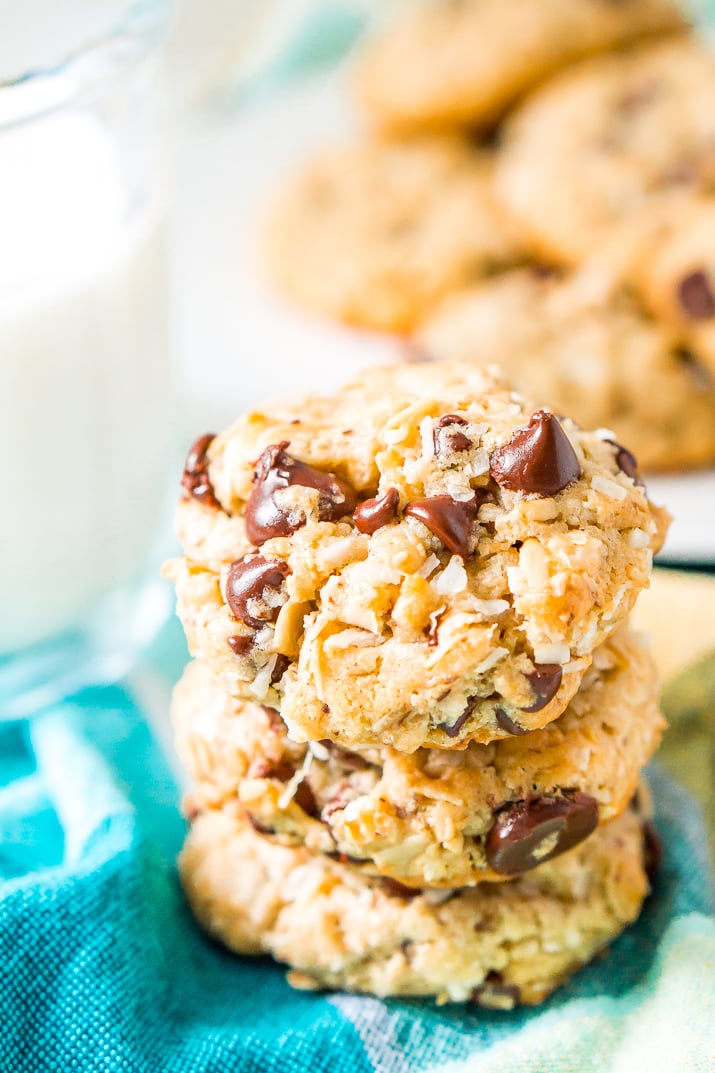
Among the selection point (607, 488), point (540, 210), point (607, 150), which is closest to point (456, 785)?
point (607, 488)

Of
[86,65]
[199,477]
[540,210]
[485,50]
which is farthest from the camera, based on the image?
[485,50]

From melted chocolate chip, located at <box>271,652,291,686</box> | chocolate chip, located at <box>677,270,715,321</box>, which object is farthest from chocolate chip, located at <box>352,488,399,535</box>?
chocolate chip, located at <box>677,270,715,321</box>

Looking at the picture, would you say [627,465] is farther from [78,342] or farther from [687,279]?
[687,279]

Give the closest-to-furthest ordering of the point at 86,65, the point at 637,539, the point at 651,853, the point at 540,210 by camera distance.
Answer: the point at 637,539
the point at 651,853
the point at 86,65
the point at 540,210

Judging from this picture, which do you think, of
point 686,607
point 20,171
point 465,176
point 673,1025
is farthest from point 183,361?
point 673,1025

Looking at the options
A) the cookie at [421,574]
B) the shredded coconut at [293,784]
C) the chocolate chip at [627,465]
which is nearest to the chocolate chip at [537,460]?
the cookie at [421,574]

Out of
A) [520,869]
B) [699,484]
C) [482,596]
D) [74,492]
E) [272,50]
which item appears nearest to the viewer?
[482,596]

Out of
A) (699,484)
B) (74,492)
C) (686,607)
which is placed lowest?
(699,484)

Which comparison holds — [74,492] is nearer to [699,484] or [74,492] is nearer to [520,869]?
[520,869]
